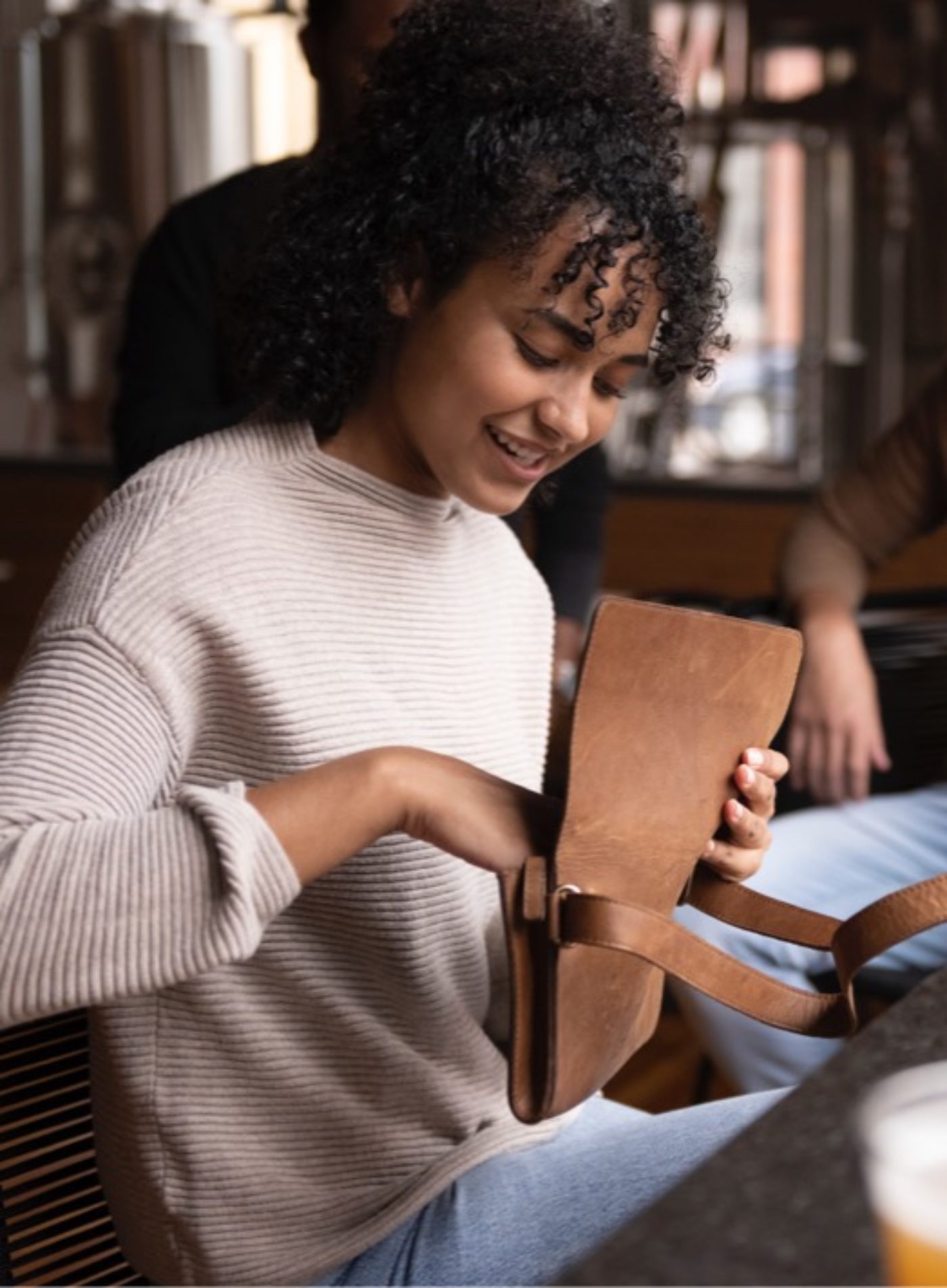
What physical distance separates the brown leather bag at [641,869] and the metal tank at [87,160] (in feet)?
15.4

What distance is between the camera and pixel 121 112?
5543 mm

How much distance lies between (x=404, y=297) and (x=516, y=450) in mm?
138

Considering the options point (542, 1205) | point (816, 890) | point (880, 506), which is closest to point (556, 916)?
point (542, 1205)

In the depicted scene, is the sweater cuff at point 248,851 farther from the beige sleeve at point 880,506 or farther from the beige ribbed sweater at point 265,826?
the beige sleeve at point 880,506

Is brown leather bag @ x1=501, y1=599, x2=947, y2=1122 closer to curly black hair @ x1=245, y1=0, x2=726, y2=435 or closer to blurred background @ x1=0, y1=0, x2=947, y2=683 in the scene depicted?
curly black hair @ x1=245, y1=0, x2=726, y2=435

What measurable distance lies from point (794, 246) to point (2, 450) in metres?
2.47

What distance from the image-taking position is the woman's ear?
50.5 inches

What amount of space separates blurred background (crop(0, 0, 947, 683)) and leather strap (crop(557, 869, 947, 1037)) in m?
3.73

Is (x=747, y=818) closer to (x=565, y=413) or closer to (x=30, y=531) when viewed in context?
(x=565, y=413)

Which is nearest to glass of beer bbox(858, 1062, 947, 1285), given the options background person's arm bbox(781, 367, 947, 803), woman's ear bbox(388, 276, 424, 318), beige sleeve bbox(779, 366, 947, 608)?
woman's ear bbox(388, 276, 424, 318)

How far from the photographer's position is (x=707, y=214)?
4996mm

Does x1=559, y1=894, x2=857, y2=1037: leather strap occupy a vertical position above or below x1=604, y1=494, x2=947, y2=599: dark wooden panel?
above

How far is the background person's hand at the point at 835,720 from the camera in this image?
6.79ft

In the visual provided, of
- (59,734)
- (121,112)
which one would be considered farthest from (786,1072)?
(121,112)
